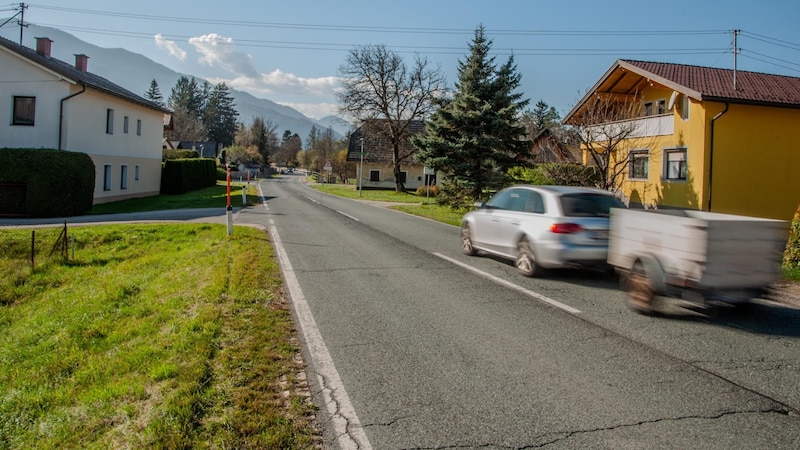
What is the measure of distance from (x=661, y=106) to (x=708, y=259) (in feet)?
67.5

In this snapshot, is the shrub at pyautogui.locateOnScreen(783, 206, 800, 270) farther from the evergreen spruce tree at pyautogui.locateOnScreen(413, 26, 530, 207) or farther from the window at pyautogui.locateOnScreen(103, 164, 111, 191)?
the window at pyautogui.locateOnScreen(103, 164, 111, 191)

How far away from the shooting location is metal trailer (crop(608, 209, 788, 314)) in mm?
6148

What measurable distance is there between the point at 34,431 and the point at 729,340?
6.85 meters

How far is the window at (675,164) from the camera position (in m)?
22.1

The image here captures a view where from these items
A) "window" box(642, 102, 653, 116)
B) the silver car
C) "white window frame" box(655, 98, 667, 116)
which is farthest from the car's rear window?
"window" box(642, 102, 653, 116)

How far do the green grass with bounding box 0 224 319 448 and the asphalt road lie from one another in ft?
1.35

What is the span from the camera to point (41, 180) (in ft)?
70.1

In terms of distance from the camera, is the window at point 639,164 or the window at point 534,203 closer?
the window at point 534,203

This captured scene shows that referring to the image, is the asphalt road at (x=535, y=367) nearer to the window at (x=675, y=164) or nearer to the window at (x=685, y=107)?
the window at (x=675, y=164)

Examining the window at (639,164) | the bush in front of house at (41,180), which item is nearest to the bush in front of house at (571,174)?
the window at (639,164)

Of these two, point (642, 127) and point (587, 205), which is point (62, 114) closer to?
point (587, 205)

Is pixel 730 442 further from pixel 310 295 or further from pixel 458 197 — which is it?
pixel 458 197

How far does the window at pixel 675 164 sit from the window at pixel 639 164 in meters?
1.09

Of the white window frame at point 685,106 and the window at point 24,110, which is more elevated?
the white window frame at point 685,106
